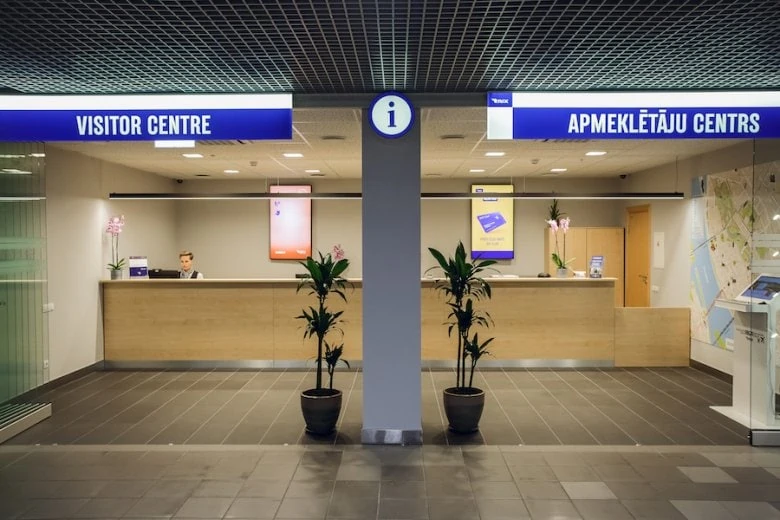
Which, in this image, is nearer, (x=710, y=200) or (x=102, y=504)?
(x=102, y=504)

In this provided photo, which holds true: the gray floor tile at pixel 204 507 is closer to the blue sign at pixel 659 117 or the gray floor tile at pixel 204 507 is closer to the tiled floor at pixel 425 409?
the tiled floor at pixel 425 409

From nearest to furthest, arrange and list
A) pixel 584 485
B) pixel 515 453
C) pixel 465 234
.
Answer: pixel 584 485 → pixel 515 453 → pixel 465 234

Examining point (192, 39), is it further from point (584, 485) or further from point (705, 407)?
point (705, 407)

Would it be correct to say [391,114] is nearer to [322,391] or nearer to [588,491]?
[322,391]

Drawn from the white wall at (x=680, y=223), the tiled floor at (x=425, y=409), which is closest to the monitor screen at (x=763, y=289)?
the tiled floor at (x=425, y=409)

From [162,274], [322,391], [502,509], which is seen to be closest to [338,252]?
[162,274]

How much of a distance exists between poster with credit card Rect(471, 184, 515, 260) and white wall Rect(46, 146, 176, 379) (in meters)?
5.84

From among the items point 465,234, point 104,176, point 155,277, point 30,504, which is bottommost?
point 30,504

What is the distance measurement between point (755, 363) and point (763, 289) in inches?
25.4

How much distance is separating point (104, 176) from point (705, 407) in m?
7.60

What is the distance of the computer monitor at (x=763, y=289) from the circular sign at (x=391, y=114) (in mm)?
3219

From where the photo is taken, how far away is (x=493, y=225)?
36.2 ft

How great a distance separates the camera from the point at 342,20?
10.5 feet

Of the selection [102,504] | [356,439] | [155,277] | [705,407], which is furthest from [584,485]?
[155,277]
